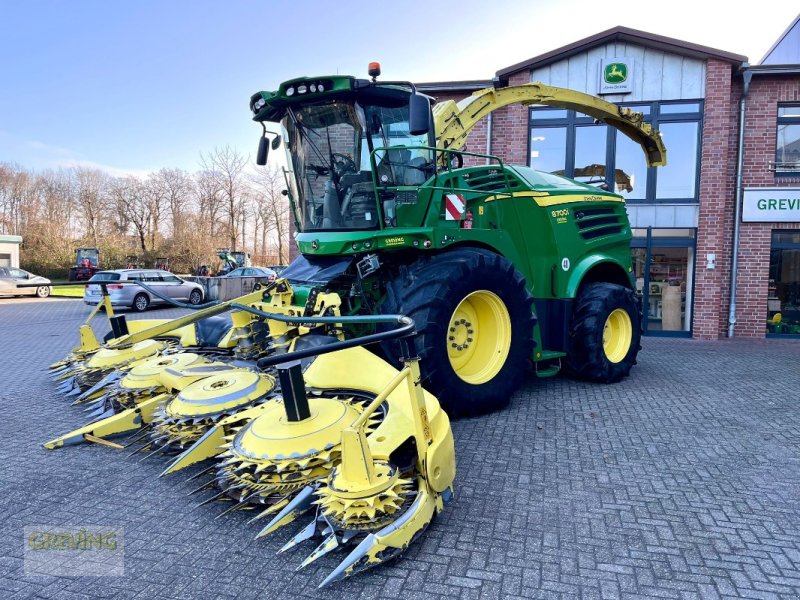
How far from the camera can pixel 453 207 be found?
206 inches

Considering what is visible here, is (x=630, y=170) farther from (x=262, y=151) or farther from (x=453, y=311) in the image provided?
(x=262, y=151)

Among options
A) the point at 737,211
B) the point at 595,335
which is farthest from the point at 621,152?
the point at 595,335

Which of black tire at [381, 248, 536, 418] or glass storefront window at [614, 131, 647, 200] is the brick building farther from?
black tire at [381, 248, 536, 418]

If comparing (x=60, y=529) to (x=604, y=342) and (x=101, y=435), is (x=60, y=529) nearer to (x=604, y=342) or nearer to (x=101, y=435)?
(x=101, y=435)

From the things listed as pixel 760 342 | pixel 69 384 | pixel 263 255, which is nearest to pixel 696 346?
pixel 760 342

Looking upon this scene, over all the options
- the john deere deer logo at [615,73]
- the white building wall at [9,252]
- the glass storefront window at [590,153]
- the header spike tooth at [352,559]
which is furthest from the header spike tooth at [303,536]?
the white building wall at [9,252]

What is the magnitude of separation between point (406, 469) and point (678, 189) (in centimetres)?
1051

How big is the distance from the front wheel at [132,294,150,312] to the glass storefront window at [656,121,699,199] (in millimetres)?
14609

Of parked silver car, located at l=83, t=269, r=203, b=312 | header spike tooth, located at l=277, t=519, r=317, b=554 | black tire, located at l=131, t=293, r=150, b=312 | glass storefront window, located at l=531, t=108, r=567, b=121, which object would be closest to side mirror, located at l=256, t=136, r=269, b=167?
header spike tooth, located at l=277, t=519, r=317, b=554

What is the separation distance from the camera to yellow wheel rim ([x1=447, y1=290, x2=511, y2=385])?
502 cm

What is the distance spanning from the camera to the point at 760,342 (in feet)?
35.3

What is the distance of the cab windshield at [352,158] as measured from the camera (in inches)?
196

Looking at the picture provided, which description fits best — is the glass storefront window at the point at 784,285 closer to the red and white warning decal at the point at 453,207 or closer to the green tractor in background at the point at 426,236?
the green tractor in background at the point at 426,236

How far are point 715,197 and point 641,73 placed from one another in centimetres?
295
